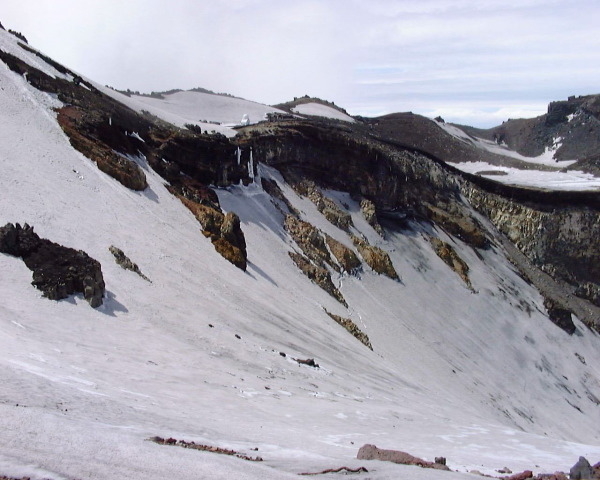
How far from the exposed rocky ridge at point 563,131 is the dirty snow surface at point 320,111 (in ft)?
131

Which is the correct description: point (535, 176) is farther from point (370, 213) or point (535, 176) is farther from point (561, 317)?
point (370, 213)

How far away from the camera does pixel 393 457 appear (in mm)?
10992

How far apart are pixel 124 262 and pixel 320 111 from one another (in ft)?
216

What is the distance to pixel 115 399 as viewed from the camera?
39.7 ft

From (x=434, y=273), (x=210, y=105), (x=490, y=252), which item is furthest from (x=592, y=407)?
(x=210, y=105)

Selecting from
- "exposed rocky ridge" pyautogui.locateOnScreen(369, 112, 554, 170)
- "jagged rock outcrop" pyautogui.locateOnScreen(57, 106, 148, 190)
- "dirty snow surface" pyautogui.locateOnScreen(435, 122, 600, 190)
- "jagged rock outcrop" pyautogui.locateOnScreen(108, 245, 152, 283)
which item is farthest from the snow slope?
"jagged rock outcrop" pyautogui.locateOnScreen(108, 245, 152, 283)

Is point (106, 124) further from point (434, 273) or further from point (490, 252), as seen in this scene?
point (490, 252)

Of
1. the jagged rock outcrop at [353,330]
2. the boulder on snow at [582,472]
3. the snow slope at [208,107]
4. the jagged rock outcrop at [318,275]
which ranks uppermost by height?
the snow slope at [208,107]

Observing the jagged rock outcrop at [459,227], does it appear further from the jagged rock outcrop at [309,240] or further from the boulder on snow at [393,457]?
the boulder on snow at [393,457]

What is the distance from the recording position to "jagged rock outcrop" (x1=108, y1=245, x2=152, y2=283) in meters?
22.0

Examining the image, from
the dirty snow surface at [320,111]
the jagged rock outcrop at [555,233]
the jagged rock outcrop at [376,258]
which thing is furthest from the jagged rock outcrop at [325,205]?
the dirty snow surface at [320,111]

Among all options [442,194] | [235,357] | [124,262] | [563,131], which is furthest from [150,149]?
[563,131]

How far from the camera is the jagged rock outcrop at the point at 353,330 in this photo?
1287 inches

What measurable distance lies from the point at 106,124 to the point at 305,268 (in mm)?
13807
